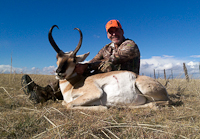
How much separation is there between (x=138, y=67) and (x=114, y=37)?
1.54 metres

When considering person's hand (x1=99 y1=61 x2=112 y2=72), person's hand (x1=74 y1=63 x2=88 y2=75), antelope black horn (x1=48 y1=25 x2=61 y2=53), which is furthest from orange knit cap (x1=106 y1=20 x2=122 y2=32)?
antelope black horn (x1=48 y1=25 x2=61 y2=53)

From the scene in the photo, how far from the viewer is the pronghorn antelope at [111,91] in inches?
131

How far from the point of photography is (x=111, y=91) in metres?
3.46

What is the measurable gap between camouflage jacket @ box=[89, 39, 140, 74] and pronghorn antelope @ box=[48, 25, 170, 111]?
0.55 meters

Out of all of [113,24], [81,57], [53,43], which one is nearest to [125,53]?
[113,24]

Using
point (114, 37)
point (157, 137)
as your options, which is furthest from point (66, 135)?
point (114, 37)

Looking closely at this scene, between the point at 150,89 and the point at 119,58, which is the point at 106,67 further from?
the point at 150,89

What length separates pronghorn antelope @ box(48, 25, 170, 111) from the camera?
10.9 feet

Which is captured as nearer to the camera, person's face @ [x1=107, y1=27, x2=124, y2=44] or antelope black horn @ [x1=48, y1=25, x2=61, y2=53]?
antelope black horn @ [x1=48, y1=25, x2=61, y2=53]

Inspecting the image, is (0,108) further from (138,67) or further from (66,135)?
(138,67)

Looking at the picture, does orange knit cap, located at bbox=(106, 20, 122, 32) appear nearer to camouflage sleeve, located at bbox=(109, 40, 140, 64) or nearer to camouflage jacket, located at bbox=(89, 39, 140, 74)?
camouflage jacket, located at bbox=(89, 39, 140, 74)

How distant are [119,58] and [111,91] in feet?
4.87

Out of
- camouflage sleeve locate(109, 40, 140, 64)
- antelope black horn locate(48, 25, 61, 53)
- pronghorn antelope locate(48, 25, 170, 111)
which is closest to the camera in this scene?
pronghorn antelope locate(48, 25, 170, 111)

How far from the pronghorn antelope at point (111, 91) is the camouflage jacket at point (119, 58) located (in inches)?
21.8
